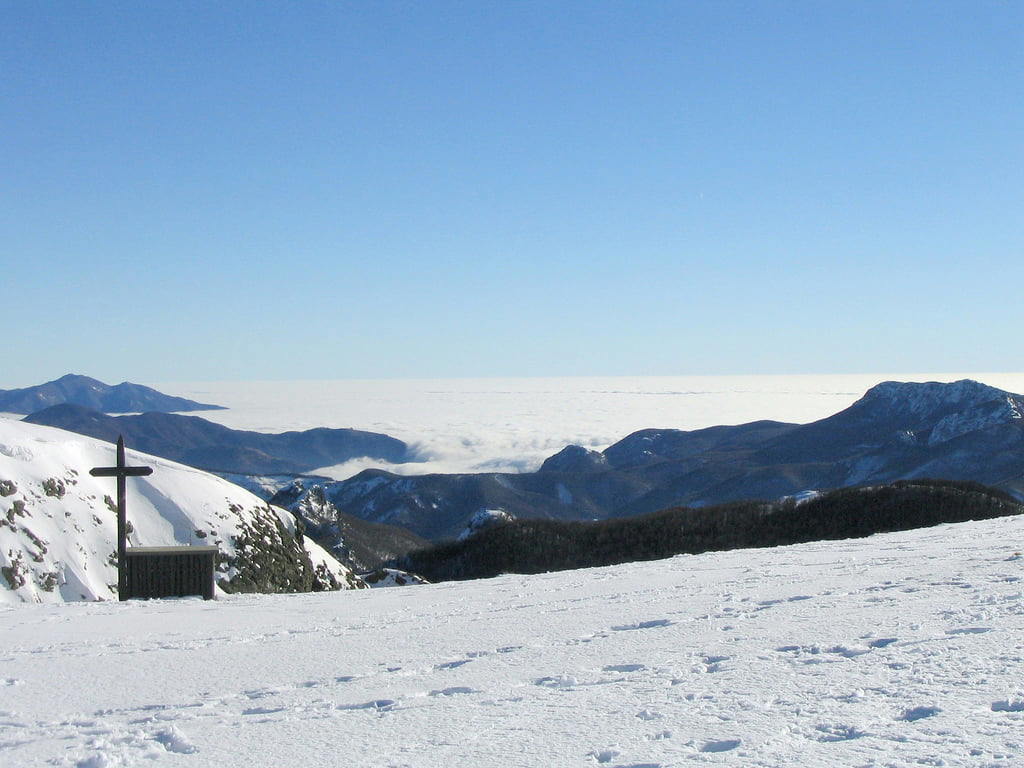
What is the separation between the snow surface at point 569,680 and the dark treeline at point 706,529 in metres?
77.6

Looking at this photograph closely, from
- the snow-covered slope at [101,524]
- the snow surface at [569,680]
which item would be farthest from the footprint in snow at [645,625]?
the snow-covered slope at [101,524]

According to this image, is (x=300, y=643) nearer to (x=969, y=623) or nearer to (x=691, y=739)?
(x=691, y=739)

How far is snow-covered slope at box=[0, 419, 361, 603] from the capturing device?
30875mm

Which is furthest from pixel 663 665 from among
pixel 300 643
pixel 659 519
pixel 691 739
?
pixel 659 519

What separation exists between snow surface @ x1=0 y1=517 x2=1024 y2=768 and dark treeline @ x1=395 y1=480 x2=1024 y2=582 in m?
77.6

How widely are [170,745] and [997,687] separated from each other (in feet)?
23.0

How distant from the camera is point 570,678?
9.06 meters

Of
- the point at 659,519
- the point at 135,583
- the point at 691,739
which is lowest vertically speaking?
the point at 659,519

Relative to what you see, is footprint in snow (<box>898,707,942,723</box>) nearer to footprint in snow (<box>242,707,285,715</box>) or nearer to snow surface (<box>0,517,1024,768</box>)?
snow surface (<box>0,517,1024,768</box>)

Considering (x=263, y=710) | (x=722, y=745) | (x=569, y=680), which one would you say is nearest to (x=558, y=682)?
(x=569, y=680)

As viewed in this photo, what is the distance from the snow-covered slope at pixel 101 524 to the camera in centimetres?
3088

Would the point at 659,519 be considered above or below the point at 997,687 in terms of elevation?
below

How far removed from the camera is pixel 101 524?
34500mm

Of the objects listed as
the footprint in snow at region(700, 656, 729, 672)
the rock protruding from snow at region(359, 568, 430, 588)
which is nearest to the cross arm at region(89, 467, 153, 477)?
the footprint in snow at region(700, 656, 729, 672)
